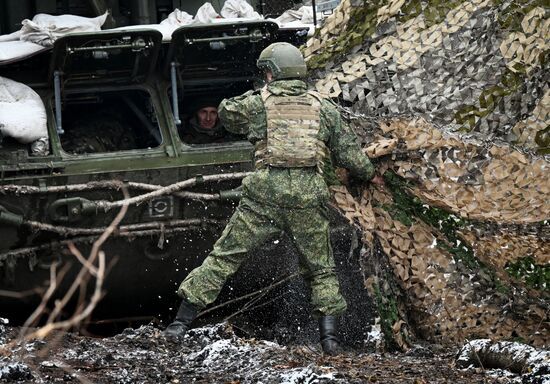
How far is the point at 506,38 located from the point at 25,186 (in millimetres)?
2907

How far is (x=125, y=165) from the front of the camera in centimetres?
737

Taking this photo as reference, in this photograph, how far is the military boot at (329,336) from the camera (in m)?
6.21

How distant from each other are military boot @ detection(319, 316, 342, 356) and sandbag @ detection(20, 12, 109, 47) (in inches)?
102

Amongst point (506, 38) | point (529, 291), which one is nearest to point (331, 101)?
point (506, 38)

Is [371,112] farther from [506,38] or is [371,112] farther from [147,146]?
[147,146]

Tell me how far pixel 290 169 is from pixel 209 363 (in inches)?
45.4

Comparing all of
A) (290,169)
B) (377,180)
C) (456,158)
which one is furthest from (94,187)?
(456,158)

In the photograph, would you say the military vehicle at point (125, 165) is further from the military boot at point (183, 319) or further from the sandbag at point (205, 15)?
the military boot at point (183, 319)

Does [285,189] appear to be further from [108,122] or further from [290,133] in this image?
[108,122]

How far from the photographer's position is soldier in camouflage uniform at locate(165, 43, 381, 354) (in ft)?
20.5

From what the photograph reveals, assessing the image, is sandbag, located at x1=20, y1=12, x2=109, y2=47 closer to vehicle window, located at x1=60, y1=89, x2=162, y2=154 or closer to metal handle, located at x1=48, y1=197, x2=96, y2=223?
vehicle window, located at x1=60, y1=89, x2=162, y2=154

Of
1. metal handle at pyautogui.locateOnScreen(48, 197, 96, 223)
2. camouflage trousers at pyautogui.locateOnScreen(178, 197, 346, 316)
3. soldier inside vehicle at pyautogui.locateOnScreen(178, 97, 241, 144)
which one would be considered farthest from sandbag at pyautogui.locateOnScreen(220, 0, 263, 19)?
camouflage trousers at pyautogui.locateOnScreen(178, 197, 346, 316)

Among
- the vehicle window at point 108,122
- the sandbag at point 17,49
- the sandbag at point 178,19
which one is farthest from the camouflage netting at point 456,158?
the sandbag at point 17,49

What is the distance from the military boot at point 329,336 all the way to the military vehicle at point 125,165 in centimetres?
132
